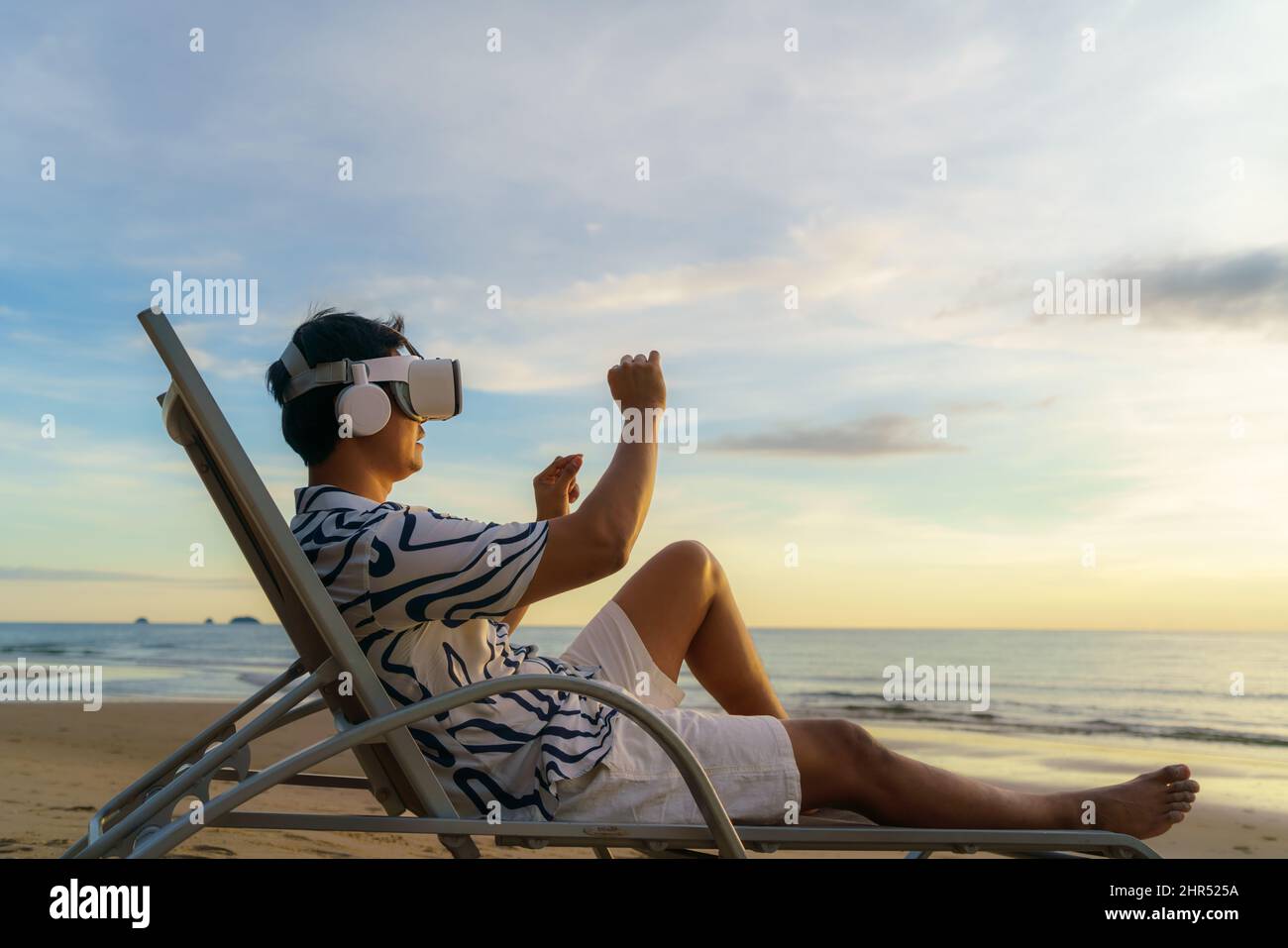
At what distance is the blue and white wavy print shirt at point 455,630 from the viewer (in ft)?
6.81

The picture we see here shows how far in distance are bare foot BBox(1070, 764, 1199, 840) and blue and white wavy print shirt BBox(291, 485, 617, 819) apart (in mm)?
1221

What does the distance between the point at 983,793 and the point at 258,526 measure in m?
1.68

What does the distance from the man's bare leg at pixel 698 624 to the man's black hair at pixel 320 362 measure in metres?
0.84

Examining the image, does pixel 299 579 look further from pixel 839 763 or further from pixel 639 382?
pixel 839 763

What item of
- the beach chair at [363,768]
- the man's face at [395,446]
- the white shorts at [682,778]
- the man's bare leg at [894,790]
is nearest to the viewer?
the beach chair at [363,768]

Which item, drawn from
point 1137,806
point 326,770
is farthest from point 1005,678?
point 1137,806

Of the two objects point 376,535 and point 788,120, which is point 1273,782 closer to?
point 788,120

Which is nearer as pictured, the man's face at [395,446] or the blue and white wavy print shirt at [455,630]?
the blue and white wavy print shirt at [455,630]

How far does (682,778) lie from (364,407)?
106 centimetres

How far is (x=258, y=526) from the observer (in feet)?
6.54

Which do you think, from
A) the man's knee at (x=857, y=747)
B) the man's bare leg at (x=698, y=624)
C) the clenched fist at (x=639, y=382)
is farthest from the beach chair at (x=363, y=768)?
the clenched fist at (x=639, y=382)

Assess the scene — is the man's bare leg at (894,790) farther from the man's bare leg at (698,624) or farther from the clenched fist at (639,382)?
the clenched fist at (639,382)

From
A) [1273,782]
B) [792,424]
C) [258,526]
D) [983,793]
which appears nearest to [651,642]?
[983,793]

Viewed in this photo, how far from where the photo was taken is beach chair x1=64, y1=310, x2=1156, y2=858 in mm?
1936
